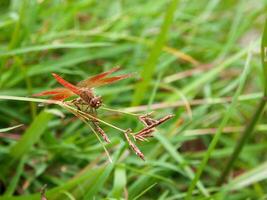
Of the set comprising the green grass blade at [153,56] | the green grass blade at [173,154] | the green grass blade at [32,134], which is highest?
the green grass blade at [153,56]

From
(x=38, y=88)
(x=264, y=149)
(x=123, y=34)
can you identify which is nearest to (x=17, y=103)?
(x=38, y=88)

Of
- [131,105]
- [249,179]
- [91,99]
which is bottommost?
[249,179]

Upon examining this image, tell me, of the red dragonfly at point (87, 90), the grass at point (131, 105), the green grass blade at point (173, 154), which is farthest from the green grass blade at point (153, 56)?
the red dragonfly at point (87, 90)

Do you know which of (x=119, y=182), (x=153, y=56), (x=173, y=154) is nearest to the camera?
(x=119, y=182)

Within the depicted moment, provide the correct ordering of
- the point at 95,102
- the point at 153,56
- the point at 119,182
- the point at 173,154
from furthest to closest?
the point at 153,56, the point at 173,154, the point at 119,182, the point at 95,102

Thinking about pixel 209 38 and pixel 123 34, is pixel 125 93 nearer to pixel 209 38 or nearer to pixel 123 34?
pixel 123 34

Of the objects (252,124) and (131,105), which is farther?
(131,105)

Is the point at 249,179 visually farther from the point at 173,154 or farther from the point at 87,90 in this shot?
the point at 87,90

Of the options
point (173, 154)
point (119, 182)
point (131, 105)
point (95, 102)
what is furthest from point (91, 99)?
point (131, 105)

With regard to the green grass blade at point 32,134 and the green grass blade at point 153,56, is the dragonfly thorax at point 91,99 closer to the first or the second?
the green grass blade at point 32,134

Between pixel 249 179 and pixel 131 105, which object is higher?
pixel 131 105
